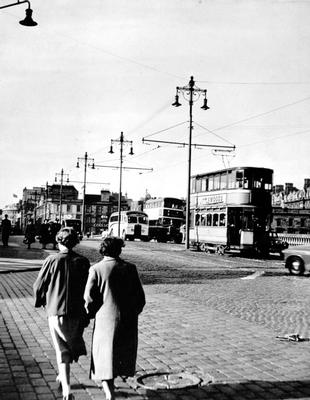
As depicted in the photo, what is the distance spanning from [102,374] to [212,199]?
2577 centimetres

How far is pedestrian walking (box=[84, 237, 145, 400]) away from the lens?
4.38 metres

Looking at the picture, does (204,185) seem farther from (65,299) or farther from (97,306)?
(97,306)

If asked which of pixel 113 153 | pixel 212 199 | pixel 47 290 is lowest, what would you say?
pixel 47 290

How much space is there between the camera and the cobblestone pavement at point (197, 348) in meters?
4.95

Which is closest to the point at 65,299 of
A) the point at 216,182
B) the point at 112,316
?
the point at 112,316

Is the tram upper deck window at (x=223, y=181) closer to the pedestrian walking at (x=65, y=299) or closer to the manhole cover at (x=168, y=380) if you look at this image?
the manhole cover at (x=168, y=380)

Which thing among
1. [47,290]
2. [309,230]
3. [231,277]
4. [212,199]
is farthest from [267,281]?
[309,230]

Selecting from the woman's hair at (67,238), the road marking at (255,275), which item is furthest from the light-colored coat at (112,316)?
the road marking at (255,275)

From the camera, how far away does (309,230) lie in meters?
80.6

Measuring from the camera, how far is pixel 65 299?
476cm

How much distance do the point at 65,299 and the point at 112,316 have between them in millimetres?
589

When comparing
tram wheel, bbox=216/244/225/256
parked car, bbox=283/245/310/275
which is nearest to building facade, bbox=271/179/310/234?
tram wheel, bbox=216/244/225/256

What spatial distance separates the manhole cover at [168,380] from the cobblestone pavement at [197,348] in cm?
10

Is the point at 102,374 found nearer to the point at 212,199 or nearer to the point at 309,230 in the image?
the point at 212,199
